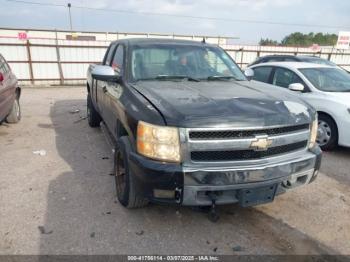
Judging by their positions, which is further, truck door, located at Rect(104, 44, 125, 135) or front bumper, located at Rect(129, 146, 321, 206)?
truck door, located at Rect(104, 44, 125, 135)

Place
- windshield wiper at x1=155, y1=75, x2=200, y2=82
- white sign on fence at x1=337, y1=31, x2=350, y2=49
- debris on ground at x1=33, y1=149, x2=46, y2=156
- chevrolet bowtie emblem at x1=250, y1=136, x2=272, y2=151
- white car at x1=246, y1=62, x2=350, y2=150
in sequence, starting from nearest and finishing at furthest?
chevrolet bowtie emblem at x1=250, y1=136, x2=272, y2=151 → windshield wiper at x1=155, y1=75, x2=200, y2=82 → debris on ground at x1=33, y1=149, x2=46, y2=156 → white car at x1=246, y1=62, x2=350, y2=150 → white sign on fence at x1=337, y1=31, x2=350, y2=49

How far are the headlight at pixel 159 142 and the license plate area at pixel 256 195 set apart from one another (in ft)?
2.20

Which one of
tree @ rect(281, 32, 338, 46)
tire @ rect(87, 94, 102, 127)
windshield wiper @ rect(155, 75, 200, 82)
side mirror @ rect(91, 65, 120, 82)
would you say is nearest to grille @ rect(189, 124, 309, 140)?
windshield wiper @ rect(155, 75, 200, 82)

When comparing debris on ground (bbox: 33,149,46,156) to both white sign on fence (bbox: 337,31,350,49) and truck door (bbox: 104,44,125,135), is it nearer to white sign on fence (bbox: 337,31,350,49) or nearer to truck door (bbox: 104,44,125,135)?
truck door (bbox: 104,44,125,135)

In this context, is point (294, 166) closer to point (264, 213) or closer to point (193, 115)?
point (264, 213)

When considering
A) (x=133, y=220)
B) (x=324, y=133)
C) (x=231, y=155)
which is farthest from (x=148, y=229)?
(x=324, y=133)

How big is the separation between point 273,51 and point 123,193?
59.6 feet

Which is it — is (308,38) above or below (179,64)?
below

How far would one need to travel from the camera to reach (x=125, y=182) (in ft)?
10.2

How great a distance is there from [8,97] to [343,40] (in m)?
26.1

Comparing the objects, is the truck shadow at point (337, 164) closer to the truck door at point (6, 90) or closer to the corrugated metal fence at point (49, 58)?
the truck door at point (6, 90)

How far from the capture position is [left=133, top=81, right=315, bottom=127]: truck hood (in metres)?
2.54

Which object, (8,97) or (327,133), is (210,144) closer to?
(327,133)

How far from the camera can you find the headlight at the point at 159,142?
251 centimetres
